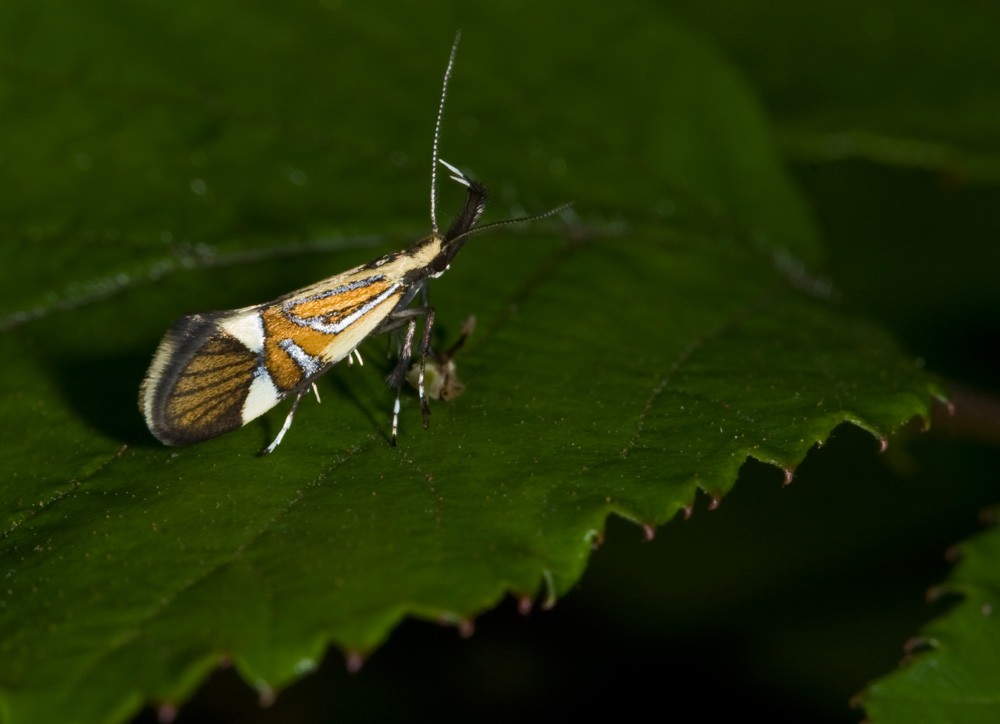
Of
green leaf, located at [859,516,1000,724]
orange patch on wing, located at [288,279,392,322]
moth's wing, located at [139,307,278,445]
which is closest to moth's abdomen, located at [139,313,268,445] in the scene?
moth's wing, located at [139,307,278,445]

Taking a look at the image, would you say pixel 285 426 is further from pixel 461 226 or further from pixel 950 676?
pixel 950 676

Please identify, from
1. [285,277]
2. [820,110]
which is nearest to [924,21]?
[820,110]

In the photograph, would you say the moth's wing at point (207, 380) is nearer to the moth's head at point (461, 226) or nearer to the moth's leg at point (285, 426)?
the moth's leg at point (285, 426)

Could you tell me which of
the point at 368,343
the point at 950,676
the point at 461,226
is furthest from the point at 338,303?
the point at 950,676

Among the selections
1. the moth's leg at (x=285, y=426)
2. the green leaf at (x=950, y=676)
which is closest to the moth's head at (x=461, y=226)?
the moth's leg at (x=285, y=426)

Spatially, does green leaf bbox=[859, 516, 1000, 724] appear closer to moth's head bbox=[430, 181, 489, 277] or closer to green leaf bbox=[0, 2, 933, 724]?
green leaf bbox=[0, 2, 933, 724]
